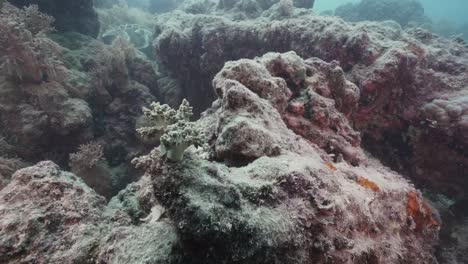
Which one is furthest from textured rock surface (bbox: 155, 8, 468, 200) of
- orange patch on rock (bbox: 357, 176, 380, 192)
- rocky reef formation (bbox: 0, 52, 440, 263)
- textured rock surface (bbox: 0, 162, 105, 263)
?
textured rock surface (bbox: 0, 162, 105, 263)

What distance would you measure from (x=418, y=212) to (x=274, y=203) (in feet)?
7.22

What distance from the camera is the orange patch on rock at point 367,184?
2650 mm

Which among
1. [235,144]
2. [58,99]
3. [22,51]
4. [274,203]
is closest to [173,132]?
[274,203]

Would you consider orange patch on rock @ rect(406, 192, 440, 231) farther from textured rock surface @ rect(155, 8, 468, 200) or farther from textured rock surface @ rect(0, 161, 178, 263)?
textured rock surface @ rect(0, 161, 178, 263)

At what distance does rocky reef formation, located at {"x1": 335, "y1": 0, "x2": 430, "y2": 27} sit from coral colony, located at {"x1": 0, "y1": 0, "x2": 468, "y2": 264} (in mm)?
16013

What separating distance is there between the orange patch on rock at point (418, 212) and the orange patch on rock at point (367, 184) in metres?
0.58

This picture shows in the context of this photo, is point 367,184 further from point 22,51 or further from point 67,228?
point 22,51

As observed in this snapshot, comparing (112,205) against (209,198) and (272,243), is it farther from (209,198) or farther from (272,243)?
(272,243)

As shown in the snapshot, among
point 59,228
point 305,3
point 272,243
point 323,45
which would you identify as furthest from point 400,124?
point 305,3

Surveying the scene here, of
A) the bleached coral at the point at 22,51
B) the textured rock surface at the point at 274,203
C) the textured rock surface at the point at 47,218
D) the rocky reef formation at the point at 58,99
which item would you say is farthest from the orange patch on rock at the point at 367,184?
the bleached coral at the point at 22,51

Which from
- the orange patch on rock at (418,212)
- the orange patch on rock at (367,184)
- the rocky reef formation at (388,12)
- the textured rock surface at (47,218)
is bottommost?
the rocky reef formation at (388,12)

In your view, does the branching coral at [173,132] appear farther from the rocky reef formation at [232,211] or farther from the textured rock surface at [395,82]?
the textured rock surface at [395,82]

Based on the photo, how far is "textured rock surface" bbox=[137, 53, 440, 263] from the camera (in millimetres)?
1522

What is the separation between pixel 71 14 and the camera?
917cm
